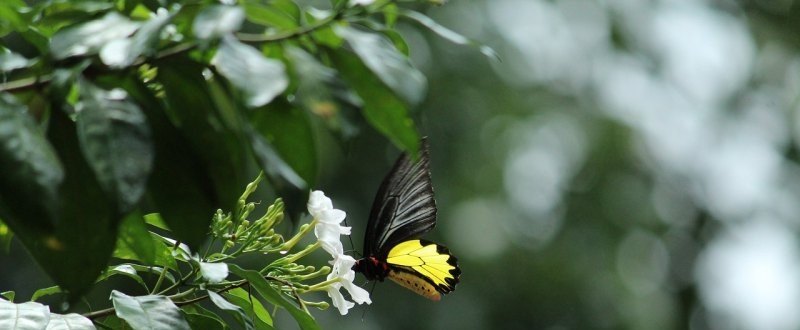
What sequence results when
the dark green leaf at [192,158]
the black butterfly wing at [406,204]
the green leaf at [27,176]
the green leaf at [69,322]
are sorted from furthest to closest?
the black butterfly wing at [406,204] < the green leaf at [69,322] < the dark green leaf at [192,158] < the green leaf at [27,176]

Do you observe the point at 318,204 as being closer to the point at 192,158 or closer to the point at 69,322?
the point at 69,322

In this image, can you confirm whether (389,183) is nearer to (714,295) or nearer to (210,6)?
(210,6)

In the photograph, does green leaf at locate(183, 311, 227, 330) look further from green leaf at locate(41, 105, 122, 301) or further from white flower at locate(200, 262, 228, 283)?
green leaf at locate(41, 105, 122, 301)

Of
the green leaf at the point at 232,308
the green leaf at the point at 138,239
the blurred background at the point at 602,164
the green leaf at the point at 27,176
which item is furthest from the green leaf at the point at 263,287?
the blurred background at the point at 602,164

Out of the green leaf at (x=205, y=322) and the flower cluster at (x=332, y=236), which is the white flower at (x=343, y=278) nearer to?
the flower cluster at (x=332, y=236)

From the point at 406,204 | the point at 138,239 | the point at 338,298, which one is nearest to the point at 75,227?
the point at 138,239

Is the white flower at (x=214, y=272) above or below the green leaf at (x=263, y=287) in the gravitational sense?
above

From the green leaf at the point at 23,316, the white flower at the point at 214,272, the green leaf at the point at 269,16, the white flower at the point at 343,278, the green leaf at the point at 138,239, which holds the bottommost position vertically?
the white flower at the point at 343,278
